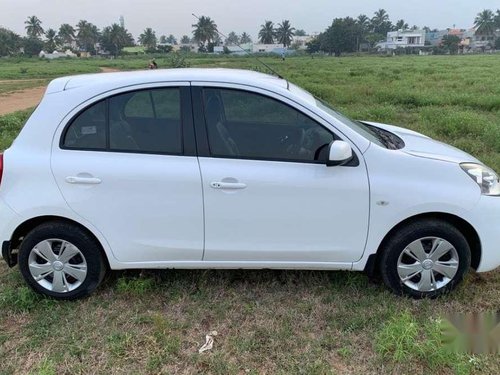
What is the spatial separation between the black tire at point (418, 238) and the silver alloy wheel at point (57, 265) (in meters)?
2.15

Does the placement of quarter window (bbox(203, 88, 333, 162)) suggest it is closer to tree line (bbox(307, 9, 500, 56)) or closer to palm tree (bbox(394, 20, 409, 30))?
tree line (bbox(307, 9, 500, 56))

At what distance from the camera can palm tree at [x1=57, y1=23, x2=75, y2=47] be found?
104956 millimetres

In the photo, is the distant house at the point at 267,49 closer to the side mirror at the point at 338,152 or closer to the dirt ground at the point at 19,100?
the side mirror at the point at 338,152

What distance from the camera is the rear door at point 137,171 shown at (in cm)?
307

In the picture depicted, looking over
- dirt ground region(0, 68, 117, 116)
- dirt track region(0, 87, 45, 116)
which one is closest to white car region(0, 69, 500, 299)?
dirt ground region(0, 68, 117, 116)

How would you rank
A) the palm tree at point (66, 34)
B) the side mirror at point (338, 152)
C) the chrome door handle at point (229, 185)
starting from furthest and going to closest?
1. the palm tree at point (66, 34)
2. the chrome door handle at point (229, 185)
3. the side mirror at point (338, 152)

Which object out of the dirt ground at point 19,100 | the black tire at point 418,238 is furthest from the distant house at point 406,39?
the black tire at point 418,238

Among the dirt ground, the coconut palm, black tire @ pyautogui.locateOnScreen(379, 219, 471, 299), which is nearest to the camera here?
black tire @ pyautogui.locateOnScreen(379, 219, 471, 299)

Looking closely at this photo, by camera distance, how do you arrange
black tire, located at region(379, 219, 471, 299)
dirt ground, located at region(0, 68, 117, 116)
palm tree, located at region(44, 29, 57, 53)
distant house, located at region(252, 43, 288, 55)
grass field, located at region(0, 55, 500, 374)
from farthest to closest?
palm tree, located at region(44, 29, 57, 53) < dirt ground, located at region(0, 68, 117, 116) < distant house, located at region(252, 43, 288, 55) < black tire, located at region(379, 219, 471, 299) < grass field, located at region(0, 55, 500, 374)

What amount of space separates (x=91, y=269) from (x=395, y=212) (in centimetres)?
216

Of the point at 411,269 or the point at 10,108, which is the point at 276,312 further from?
the point at 10,108

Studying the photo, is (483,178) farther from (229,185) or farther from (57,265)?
(57,265)

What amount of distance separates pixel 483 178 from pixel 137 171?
238 cm

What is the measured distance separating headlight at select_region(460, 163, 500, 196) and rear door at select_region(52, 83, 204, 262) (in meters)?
1.88
